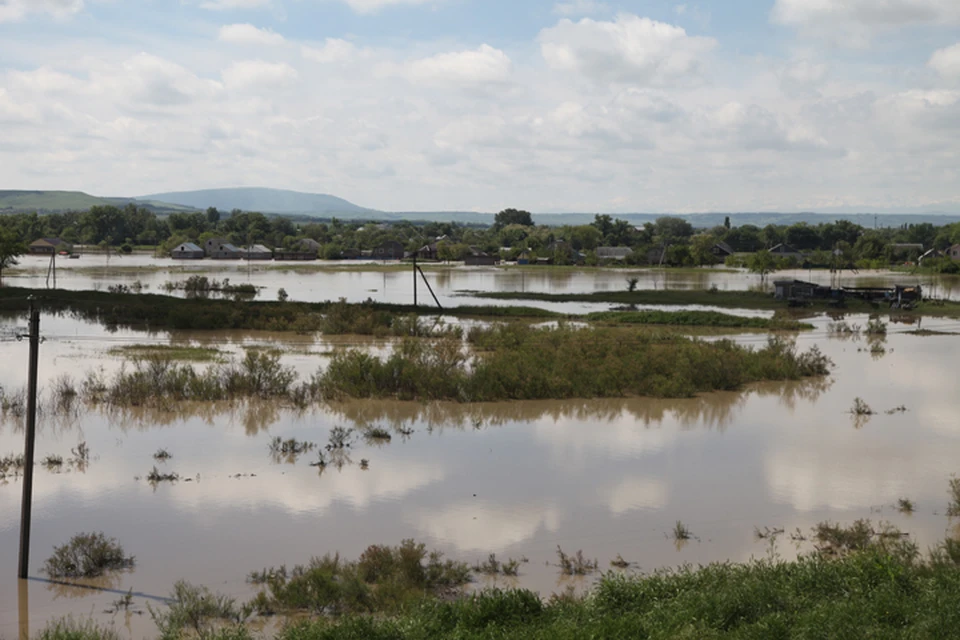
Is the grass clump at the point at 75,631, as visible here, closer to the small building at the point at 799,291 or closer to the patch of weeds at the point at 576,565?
the patch of weeds at the point at 576,565

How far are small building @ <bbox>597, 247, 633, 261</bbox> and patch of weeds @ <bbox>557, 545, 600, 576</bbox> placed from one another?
367ft

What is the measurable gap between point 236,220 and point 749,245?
91770 mm

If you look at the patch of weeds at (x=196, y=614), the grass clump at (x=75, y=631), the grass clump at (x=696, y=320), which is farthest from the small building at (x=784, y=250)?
the grass clump at (x=75, y=631)

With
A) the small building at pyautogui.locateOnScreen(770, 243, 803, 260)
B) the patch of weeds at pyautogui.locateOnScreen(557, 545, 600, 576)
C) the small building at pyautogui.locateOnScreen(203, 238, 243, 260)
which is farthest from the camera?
the small building at pyautogui.locateOnScreen(770, 243, 803, 260)

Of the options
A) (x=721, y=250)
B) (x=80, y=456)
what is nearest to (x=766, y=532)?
(x=80, y=456)

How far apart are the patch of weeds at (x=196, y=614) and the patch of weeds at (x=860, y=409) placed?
17.1 metres

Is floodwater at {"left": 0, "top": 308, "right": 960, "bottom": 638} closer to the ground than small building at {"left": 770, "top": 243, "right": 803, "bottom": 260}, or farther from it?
closer to the ground

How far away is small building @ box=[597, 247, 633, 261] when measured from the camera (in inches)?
4862

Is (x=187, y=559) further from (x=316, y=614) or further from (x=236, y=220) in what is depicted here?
(x=236, y=220)

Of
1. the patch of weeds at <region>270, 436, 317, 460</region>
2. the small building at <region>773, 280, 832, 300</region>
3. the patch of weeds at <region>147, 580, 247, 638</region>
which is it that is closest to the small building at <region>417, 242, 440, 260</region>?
the small building at <region>773, 280, 832, 300</region>

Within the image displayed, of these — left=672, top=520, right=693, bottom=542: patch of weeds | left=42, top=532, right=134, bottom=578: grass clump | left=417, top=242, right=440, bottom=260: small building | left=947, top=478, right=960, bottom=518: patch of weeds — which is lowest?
left=42, top=532, right=134, bottom=578: grass clump

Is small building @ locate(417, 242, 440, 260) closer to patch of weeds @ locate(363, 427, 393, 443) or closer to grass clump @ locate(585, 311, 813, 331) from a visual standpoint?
grass clump @ locate(585, 311, 813, 331)

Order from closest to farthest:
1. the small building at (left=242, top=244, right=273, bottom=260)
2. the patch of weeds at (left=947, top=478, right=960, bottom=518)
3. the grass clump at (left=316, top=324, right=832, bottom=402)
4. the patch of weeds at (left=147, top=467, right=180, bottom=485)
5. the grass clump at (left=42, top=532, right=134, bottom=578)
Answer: the grass clump at (left=42, top=532, right=134, bottom=578) < the patch of weeds at (left=947, top=478, right=960, bottom=518) < the patch of weeds at (left=147, top=467, right=180, bottom=485) < the grass clump at (left=316, top=324, right=832, bottom=402) < the small building at (left=242, top=244, right=273, bottom=260)

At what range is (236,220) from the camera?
168875mm
